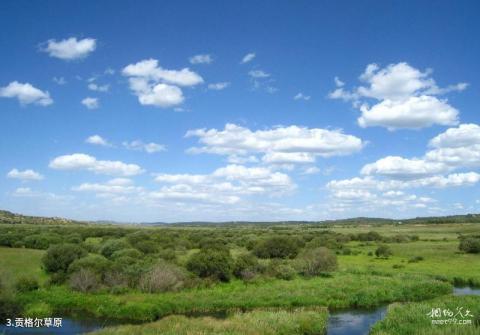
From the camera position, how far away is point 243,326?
30.7m

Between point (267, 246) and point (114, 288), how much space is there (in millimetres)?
33731

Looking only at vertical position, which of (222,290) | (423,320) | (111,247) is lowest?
(222,290)

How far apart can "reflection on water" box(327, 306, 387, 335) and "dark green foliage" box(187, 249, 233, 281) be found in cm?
1468

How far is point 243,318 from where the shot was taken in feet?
109

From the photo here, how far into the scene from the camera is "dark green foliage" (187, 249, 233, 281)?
1945 inches

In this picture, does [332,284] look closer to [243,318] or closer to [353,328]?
[353,328]

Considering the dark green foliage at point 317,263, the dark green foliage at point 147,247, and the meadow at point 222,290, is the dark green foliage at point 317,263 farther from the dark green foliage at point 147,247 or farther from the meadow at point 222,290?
the dark green foliage at point 147,247

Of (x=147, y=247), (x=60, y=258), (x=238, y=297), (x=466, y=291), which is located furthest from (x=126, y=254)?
(x=466, y=291)

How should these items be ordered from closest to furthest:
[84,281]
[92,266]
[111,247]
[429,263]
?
1. [84,281]
2. [92,266]
3. [111,247]
4. [429,263]

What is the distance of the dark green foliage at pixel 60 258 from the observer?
2047 inches

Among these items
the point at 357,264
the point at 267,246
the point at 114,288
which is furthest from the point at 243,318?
the point at 267,246

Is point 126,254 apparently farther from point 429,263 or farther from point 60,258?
point 429,263

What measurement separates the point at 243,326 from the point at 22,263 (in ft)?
126

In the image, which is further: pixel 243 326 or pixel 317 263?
pixel 317 263
